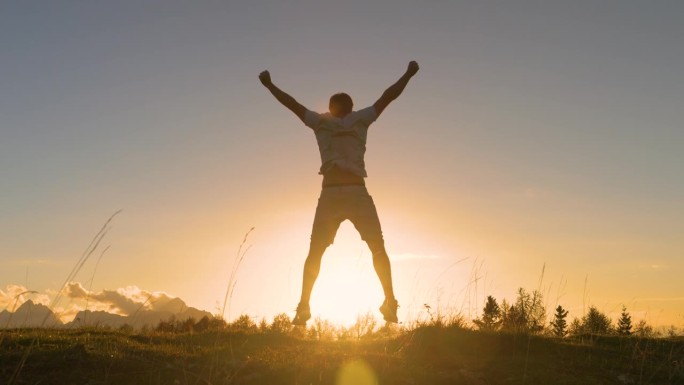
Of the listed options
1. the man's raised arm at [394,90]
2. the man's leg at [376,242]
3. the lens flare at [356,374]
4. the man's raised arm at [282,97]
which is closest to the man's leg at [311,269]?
the man's leg at [376,242]

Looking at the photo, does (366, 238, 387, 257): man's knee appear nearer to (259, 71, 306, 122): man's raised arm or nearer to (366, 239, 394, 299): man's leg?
A: (366, 239, 394, 299): man's leg

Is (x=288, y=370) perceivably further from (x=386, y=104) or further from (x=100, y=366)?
(x=386, y=104)

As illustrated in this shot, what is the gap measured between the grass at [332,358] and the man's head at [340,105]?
126 inches

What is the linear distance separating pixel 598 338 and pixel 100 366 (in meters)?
6.58

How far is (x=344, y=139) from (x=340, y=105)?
1.86 feet

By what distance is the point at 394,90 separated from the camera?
26.5 ft

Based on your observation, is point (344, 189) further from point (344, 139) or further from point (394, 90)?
point (394, 90)

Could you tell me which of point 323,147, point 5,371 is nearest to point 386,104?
point 323,147

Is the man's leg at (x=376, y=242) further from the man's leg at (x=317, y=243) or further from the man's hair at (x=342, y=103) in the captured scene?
the man's hair at (x=342, y=103)

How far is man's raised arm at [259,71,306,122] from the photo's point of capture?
26.9 feet

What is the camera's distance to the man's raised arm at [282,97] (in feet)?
26.9

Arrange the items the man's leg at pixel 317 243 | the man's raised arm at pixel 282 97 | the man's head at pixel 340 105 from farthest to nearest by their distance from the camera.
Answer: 1. the man's raised arm at pixel 282 97
2. the man's head at pixel 340 105
3. the man's leg at pixel 317 243

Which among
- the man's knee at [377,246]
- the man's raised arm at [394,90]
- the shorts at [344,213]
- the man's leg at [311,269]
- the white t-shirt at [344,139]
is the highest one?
the man's raised arm at [394,90]

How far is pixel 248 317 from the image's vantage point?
8805mm
